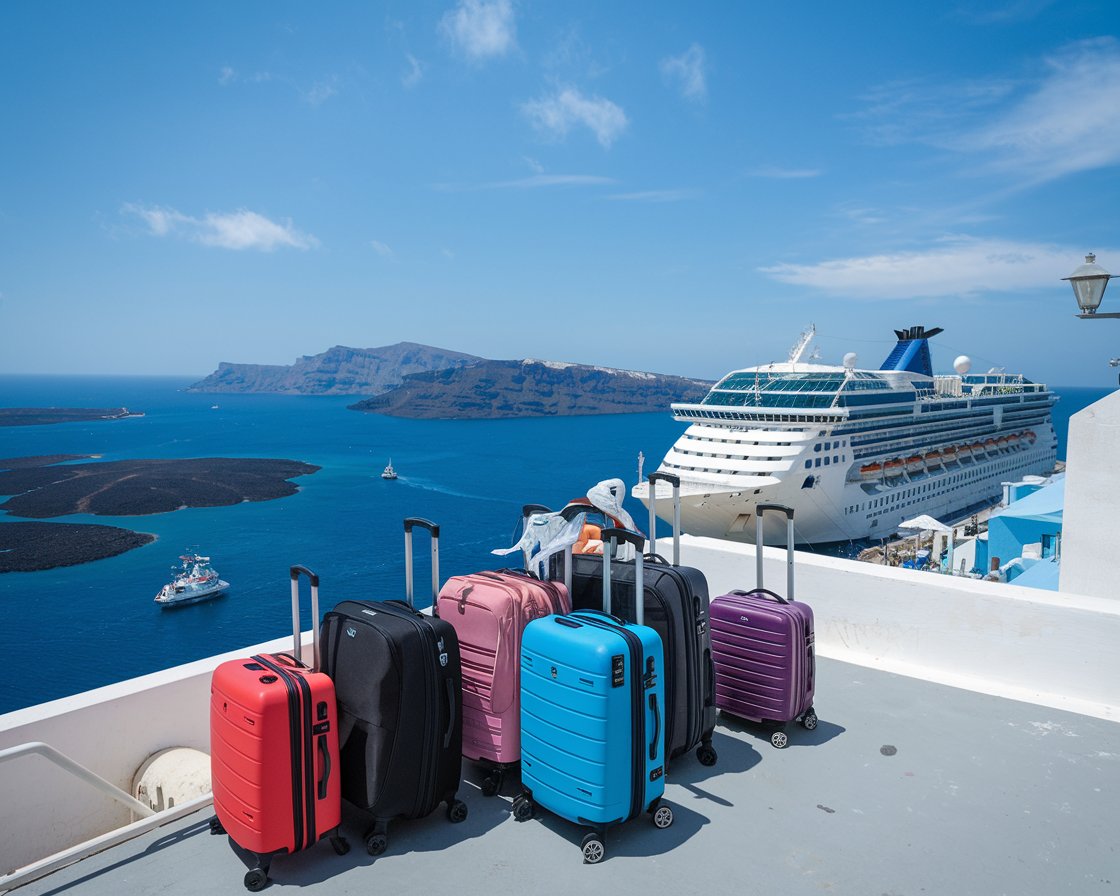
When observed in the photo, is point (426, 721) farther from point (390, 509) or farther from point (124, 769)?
point (390, 509)

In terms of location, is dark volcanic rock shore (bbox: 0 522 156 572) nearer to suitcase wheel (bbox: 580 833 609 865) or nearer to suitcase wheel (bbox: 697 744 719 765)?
suitcase wheel (bbox: 697 744 719 765)

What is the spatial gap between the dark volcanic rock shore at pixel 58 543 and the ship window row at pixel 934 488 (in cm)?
4192

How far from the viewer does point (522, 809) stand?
2.51 metres

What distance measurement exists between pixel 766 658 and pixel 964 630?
1282 millimetres

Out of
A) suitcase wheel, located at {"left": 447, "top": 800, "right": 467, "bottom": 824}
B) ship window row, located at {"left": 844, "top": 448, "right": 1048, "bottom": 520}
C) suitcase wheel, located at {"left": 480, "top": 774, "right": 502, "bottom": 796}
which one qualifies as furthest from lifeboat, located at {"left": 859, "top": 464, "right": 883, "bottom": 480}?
suitcase wheel, located at {"left": 447, "top": 800, "right": 467, "bottom": 824}

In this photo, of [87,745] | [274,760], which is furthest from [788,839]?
[87,745]

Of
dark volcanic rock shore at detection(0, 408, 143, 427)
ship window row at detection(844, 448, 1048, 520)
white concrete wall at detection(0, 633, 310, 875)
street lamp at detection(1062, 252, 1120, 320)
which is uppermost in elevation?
street lamp at detection(1062, 252, 1120, 320)

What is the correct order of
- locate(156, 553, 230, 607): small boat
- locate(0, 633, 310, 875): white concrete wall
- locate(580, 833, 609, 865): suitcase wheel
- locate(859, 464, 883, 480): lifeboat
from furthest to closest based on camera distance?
locate(859, 464, 883, 480): lifeboat, locate(156, 553, 230, 607): small boat, locate(0, 633, 310, 875): white concrete wall, locate(580, 833, 609, 865): suitcase wheel

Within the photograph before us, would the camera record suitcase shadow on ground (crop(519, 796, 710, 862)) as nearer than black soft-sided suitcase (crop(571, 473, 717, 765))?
Yes

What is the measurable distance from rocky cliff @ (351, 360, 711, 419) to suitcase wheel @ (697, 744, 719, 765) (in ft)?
495

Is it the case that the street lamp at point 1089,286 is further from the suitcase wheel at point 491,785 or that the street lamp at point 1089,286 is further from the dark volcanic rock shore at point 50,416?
the dark volcanic rock shore at point 50,416

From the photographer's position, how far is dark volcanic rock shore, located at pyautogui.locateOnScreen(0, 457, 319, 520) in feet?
189

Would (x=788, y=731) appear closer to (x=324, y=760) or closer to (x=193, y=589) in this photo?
(x=324, y=760)

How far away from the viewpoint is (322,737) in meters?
2.26
